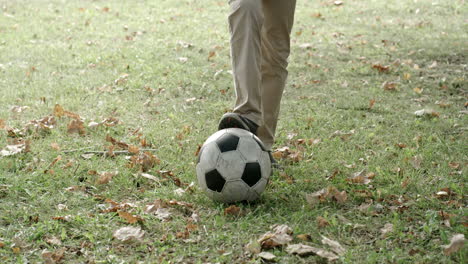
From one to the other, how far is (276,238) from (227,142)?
0.79m

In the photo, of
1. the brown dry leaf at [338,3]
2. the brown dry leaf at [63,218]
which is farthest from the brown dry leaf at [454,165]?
the brown dry leaf at [338,3]

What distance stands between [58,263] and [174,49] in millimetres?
6411

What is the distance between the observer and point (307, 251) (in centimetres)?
339

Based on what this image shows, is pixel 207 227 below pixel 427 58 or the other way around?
the other way around

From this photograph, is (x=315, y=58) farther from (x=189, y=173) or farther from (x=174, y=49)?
(x=189, y=173)

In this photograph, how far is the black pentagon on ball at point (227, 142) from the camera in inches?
156

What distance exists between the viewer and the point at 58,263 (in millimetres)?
3379

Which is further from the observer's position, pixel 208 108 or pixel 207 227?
pixel 208 108

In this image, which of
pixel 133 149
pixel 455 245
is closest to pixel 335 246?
pixel 455 245

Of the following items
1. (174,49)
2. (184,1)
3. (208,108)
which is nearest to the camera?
(208,108)

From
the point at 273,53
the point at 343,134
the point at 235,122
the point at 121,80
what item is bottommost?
the point at 343,134

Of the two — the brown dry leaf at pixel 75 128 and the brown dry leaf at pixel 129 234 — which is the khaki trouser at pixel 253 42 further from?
the brown dry leaf at pixel 75 128

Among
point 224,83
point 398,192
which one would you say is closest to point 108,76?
point 224,83

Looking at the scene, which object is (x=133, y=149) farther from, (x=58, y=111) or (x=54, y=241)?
(x=54, y=241)
